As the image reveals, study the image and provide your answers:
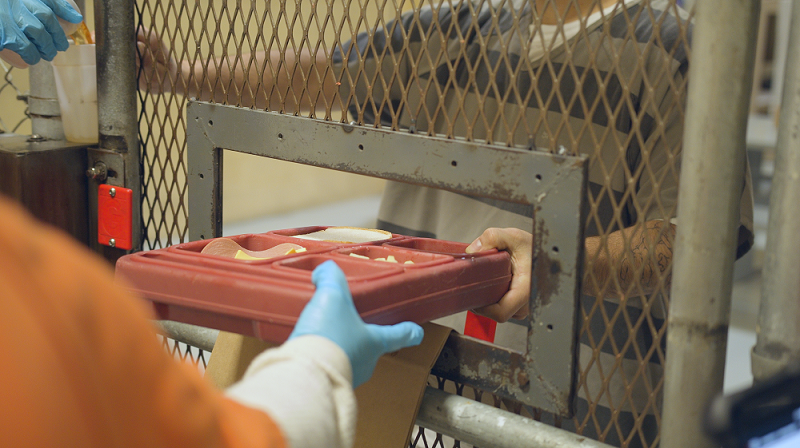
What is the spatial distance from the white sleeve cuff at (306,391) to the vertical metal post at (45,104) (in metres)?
0.84

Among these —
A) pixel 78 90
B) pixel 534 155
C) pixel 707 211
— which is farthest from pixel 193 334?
pixel 707 211

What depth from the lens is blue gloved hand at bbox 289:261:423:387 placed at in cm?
60

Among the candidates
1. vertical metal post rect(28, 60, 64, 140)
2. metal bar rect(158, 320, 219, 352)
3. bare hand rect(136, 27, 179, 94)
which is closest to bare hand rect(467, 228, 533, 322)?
metal bar rect(158, 320, 219, 352)

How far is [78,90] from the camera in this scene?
3.80ft

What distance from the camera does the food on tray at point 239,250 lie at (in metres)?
0.80

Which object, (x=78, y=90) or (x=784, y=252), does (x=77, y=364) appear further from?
(x=78, y=90)

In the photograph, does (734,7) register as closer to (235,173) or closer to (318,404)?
(318,404)

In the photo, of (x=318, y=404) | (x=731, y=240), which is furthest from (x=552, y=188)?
(x=318, y=404)

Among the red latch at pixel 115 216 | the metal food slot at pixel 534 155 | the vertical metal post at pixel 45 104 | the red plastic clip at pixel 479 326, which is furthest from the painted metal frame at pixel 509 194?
the vertical metal post at pixel 45 104

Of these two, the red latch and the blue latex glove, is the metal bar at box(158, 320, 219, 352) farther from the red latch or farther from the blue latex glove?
the blue latex glove

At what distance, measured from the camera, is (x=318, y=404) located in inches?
22.0

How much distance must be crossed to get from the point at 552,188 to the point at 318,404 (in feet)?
1.09

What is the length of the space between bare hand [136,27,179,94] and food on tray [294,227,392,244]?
361mm

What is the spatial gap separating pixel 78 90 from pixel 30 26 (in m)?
0.14
